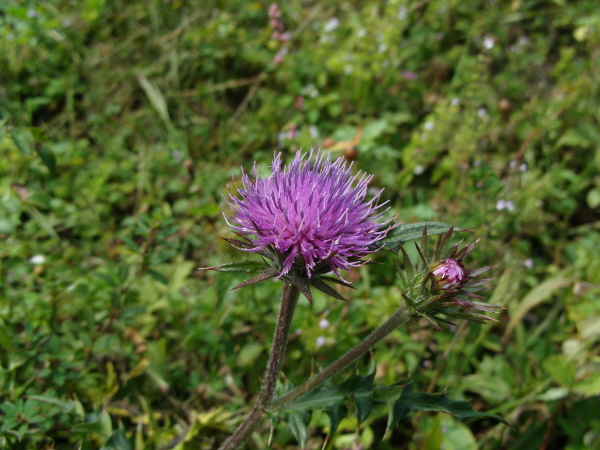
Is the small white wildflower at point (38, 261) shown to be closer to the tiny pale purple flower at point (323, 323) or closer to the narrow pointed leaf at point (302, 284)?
the tiny pale purple flower at point (323, 323)

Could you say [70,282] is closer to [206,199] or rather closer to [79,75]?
[206,199]

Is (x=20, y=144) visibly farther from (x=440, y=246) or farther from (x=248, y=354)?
(x=440, y=246)

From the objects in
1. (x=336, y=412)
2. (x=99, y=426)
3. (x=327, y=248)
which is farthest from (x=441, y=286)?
(x=99, y=426)

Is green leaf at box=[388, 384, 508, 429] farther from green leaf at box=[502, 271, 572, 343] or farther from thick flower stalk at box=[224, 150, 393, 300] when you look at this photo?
green leaf at box=[502, 271, 572, 343]

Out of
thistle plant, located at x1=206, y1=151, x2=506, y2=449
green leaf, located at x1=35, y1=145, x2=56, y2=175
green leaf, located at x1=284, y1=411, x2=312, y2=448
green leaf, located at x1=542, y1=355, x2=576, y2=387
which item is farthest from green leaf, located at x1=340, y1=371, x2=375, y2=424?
green leaf, located at x1=35, y1=145, x2=56, y2=175

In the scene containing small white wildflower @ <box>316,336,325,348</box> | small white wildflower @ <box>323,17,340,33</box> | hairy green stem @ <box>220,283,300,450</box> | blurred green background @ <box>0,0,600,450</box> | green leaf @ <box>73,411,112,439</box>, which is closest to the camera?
hairy green stem @ <box>220,283,300,450</box>

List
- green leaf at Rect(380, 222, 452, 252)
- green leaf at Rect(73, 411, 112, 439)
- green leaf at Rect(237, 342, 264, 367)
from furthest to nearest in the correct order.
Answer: green leaf at Rect(237, 342, 264, 367), green leaf at Rect(73, 411, 112, 439), green leaf at Rect(380, 222, 452, 252)

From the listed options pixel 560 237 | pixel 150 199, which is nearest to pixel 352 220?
pixel 150 199

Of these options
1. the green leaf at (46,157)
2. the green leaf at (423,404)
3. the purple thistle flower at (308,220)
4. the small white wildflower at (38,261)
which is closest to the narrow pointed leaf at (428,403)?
the green leaf at (423,404)

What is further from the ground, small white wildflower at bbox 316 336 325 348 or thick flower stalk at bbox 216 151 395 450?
thick flower stalk at bbox 216 151 395 450
